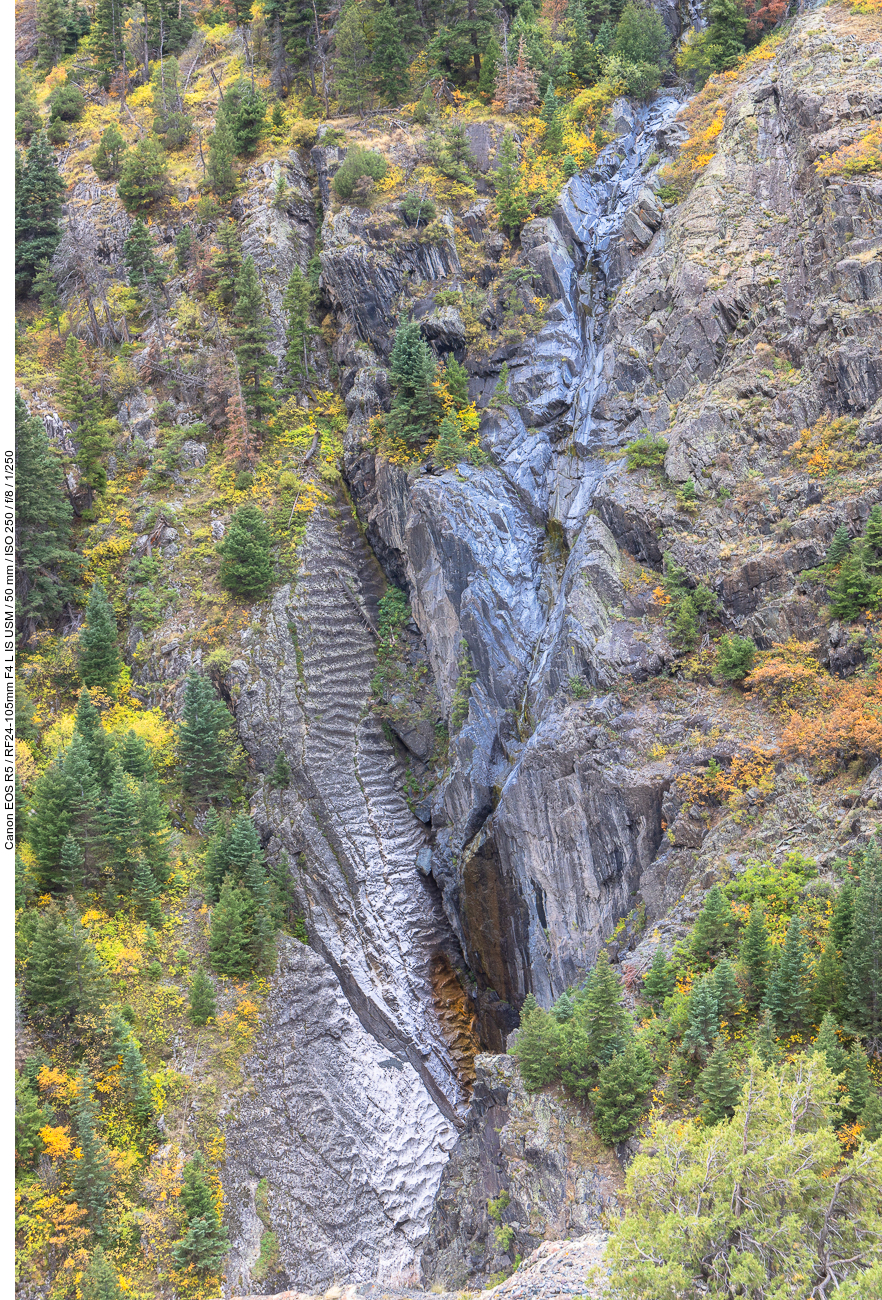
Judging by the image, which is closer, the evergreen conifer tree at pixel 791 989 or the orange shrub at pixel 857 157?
the evergreen conifer tree at pixel 791 989

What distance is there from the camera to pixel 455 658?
34.1 meters

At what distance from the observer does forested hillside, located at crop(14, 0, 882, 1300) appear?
19.8 meters

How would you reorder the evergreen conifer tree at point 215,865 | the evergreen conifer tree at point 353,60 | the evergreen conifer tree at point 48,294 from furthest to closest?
the evergreen conifer tree at point 353,60, the evergreen conifer tree at point 48,294, the evergreen conifer tree at point 215,865

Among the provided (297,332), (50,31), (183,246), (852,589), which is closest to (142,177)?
→ (183,246)

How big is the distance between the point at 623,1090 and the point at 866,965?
5938 mm

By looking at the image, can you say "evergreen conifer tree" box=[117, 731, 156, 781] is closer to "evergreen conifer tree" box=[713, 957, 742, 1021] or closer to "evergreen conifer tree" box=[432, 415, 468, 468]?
"evergreen conifer tree" box=[432, 415, 468, 468]

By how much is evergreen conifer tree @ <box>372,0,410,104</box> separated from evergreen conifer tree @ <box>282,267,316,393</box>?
13.5m

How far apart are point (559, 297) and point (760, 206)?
897 centimetres

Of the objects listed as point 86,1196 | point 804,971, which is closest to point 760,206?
point 804,971

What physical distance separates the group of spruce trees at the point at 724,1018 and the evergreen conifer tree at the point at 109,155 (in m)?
49.7

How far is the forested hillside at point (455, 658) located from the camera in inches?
780

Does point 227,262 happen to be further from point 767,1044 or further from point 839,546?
point 767,1044

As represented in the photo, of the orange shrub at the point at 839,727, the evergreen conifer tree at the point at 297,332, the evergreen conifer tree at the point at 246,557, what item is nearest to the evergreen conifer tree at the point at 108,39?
the evergreen conifer tree at the point at 297,332

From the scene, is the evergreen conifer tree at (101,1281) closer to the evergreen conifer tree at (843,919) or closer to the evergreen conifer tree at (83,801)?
the evergreen conifer tree at (83,801)
